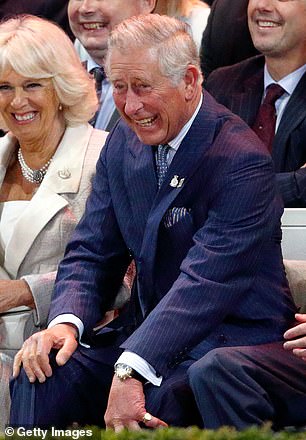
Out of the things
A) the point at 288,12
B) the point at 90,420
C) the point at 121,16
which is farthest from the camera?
the point at 121,16

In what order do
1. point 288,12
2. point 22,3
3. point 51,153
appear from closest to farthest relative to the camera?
point 51,153 < point 288,12 < point 22,3

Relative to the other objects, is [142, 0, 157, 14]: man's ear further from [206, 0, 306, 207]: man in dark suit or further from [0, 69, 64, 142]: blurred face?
[0, 69, 64, 142]: blurred face

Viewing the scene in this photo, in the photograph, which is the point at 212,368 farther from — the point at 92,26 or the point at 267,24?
the point at 92,26

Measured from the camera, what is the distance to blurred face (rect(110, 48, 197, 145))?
3.17m

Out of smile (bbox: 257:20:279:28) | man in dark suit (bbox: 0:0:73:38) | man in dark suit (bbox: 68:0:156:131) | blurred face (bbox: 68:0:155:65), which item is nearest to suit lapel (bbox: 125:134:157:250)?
smile (bbox: 257:20:279:28)

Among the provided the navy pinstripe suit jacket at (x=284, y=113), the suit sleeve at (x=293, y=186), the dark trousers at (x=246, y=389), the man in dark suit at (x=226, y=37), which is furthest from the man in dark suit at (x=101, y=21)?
the dark trousers at (x=246, y=389)

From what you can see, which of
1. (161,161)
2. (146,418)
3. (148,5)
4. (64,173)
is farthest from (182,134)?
(148,5)

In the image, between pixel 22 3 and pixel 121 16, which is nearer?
pixel 121 16

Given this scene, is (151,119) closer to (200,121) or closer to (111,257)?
(200,121)

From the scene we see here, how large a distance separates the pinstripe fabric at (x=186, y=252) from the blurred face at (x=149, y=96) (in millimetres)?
59

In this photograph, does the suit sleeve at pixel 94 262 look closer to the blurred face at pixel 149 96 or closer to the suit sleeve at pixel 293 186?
the blurred face at pixel 149 96

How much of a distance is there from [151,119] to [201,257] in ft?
1.39

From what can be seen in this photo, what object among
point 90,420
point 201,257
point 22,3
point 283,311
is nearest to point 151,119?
point 201,257

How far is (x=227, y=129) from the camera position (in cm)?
323
